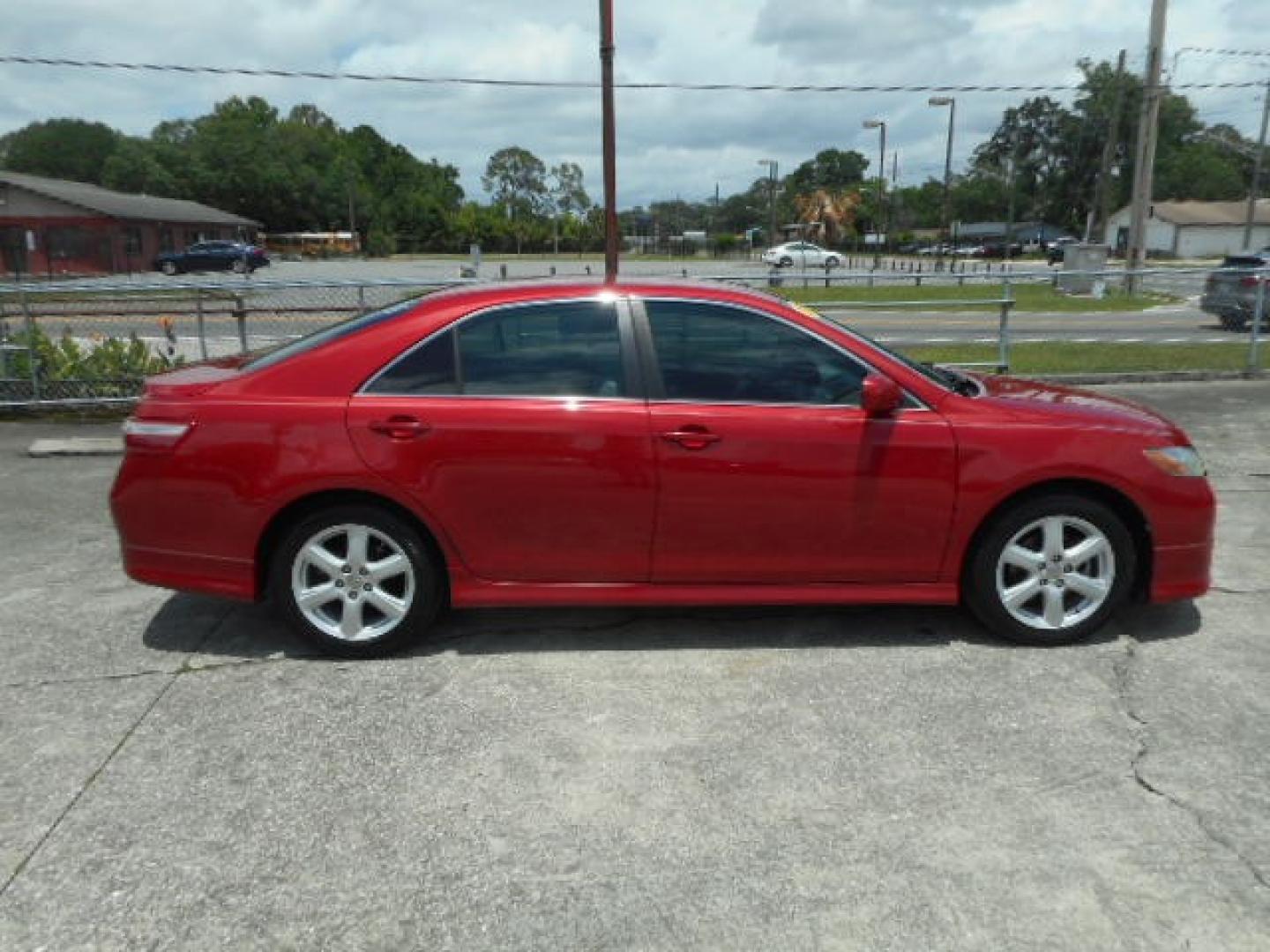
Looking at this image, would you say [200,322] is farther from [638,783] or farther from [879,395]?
[638,783]

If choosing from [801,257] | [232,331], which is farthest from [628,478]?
[801,257]

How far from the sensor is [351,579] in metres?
4.05

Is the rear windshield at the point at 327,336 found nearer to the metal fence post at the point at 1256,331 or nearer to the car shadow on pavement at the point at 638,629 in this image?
the car shadow on pavement at the point at 638,629

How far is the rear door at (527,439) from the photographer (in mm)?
3939

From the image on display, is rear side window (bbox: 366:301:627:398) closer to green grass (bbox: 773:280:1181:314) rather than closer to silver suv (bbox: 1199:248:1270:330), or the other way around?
silver suv (bbox: 1199:248:1270:330)

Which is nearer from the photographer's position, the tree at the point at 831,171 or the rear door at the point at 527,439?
the rear door at the point at 527,439

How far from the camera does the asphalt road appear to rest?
8.34 feet

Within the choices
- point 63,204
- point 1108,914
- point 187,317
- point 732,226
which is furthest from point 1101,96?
point 1108,914

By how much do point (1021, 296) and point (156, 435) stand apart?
26607mm

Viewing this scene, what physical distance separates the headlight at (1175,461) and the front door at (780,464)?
0.89 meters

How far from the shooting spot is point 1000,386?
4.65 meters

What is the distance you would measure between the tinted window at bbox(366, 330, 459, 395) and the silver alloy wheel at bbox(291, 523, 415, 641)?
0.59m

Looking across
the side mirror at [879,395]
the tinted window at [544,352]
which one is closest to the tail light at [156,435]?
the tinted window at [544,352]

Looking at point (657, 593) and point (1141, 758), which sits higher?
point (657, 593)
